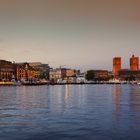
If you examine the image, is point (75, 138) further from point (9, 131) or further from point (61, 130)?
point (9, 131)

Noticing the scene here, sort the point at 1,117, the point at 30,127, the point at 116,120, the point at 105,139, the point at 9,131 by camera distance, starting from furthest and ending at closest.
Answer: the point at 1,117 < the point at 116,120 < the point at 30,127 < the point at 9,131 < the point at 105,139

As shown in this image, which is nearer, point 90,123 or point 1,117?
point 90,123

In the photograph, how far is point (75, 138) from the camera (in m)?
23.9

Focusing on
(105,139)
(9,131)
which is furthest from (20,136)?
(105,139)

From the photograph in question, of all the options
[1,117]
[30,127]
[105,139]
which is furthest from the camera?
[1,117]

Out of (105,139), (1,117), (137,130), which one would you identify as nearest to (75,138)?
(105,139)

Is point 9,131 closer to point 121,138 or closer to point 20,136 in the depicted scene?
point 20,136

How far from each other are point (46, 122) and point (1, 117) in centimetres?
636

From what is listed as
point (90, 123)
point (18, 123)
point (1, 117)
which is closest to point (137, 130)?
point (90, 123)

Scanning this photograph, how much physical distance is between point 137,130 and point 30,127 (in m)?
8.77

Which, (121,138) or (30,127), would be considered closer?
(121,138)

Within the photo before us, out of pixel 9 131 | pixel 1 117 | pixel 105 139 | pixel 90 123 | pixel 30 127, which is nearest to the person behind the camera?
pixel 105 139

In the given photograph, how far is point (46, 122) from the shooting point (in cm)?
3112

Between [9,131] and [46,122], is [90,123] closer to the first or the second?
[46,122]
